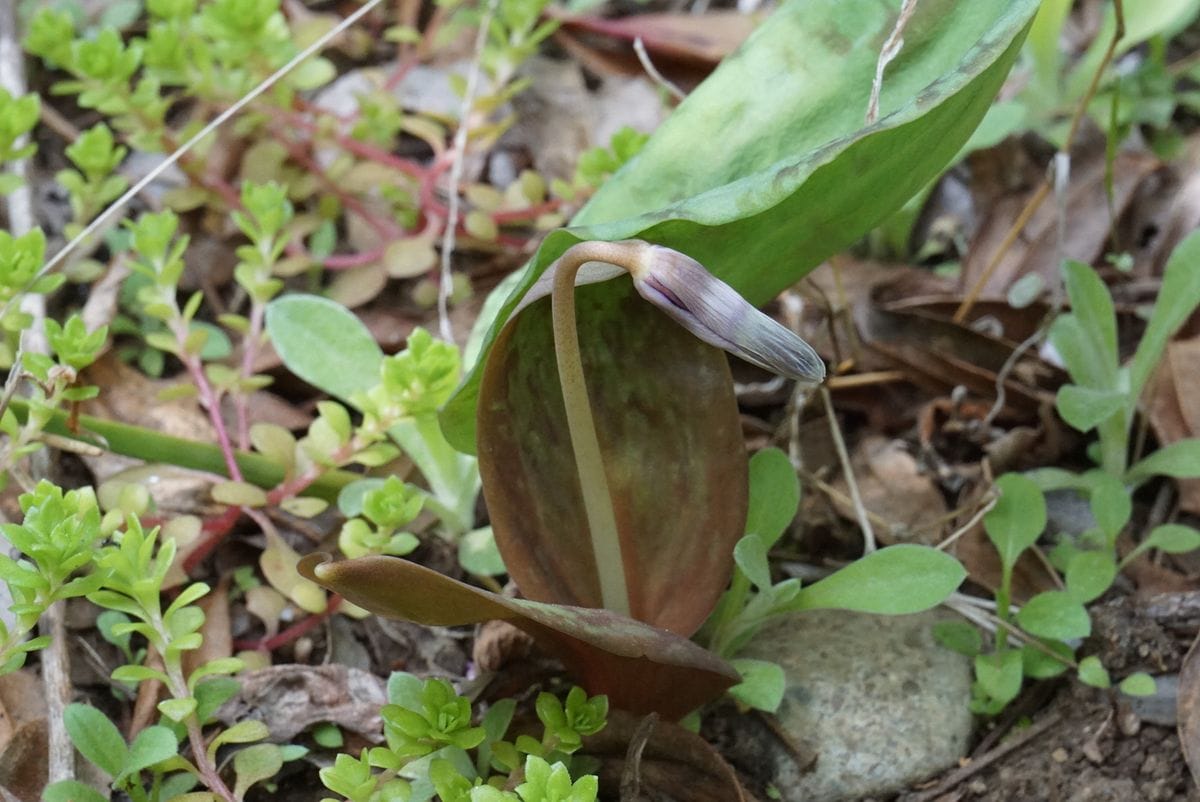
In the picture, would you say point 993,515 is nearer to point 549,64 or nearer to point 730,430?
point 730,430

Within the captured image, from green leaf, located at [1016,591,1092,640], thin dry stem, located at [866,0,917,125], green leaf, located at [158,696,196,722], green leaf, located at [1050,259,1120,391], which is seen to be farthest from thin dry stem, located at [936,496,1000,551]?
green leaf, located at [158,696,196,722]

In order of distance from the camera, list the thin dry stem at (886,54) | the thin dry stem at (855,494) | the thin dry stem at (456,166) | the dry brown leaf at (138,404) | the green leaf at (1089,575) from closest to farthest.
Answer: the thin dry stem at (886,54) < the green leaf at (1089,575) < the thin dry stem at (855,494) < the dry brown leaf at (138,404) < the thin dry stem at (456,166)

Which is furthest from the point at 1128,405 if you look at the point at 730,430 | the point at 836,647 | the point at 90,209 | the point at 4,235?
the point at 90,209

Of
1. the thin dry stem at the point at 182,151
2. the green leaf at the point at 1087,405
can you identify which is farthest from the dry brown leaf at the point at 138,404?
the green leaf at the point at 1087,405

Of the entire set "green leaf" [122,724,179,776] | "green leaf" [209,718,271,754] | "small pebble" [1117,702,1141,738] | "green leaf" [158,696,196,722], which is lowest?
"small pebble" [1117,702,1141,738]

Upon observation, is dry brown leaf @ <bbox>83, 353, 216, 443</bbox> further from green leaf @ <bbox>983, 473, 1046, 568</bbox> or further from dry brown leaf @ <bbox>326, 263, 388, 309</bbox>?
green leaf @ <bbox>983, 473, 1046, 568</bbox>

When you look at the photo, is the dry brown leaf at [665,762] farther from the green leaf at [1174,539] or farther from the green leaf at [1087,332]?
the green leaf at [1087,332]
